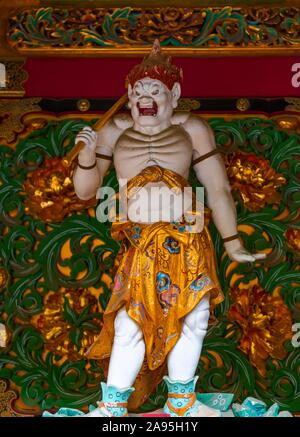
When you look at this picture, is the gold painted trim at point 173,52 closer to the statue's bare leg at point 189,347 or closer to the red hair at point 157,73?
the red hair at point 157,73

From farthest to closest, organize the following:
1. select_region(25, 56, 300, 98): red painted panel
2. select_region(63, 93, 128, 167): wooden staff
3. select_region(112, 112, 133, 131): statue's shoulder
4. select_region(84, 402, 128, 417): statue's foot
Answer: select_region(25, 56, 300, 98): red painted panel < select_region(112, 112, 133, 131): statue's shoulder < select_region(63, 93, 128, 167): wooden staff < select_region(84, 402, 128, 417): statue's foot

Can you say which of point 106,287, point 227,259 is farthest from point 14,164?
point 227,259

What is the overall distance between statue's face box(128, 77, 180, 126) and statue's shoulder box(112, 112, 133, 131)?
4.5 inches

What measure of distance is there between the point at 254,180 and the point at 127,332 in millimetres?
1093

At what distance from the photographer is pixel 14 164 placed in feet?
20.4

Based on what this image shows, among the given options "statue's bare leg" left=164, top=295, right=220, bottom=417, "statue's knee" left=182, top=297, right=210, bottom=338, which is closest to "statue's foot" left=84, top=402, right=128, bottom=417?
"statue's bare leg" left=164, top=295, right=220, bottom=417

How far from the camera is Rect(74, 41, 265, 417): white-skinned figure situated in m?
5.55

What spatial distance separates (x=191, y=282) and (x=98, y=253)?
745 millimetres

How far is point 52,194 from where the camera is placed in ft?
20.2

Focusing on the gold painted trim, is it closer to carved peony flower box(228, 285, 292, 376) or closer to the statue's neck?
the statue's neck

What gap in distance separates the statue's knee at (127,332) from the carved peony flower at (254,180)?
3.21 ft

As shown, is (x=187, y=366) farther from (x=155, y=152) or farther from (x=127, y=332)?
(x=155, y=152)

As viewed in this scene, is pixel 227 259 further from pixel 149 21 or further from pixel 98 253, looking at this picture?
pixel 149 21

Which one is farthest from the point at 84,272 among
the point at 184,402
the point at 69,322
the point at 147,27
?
the point at 147,27
